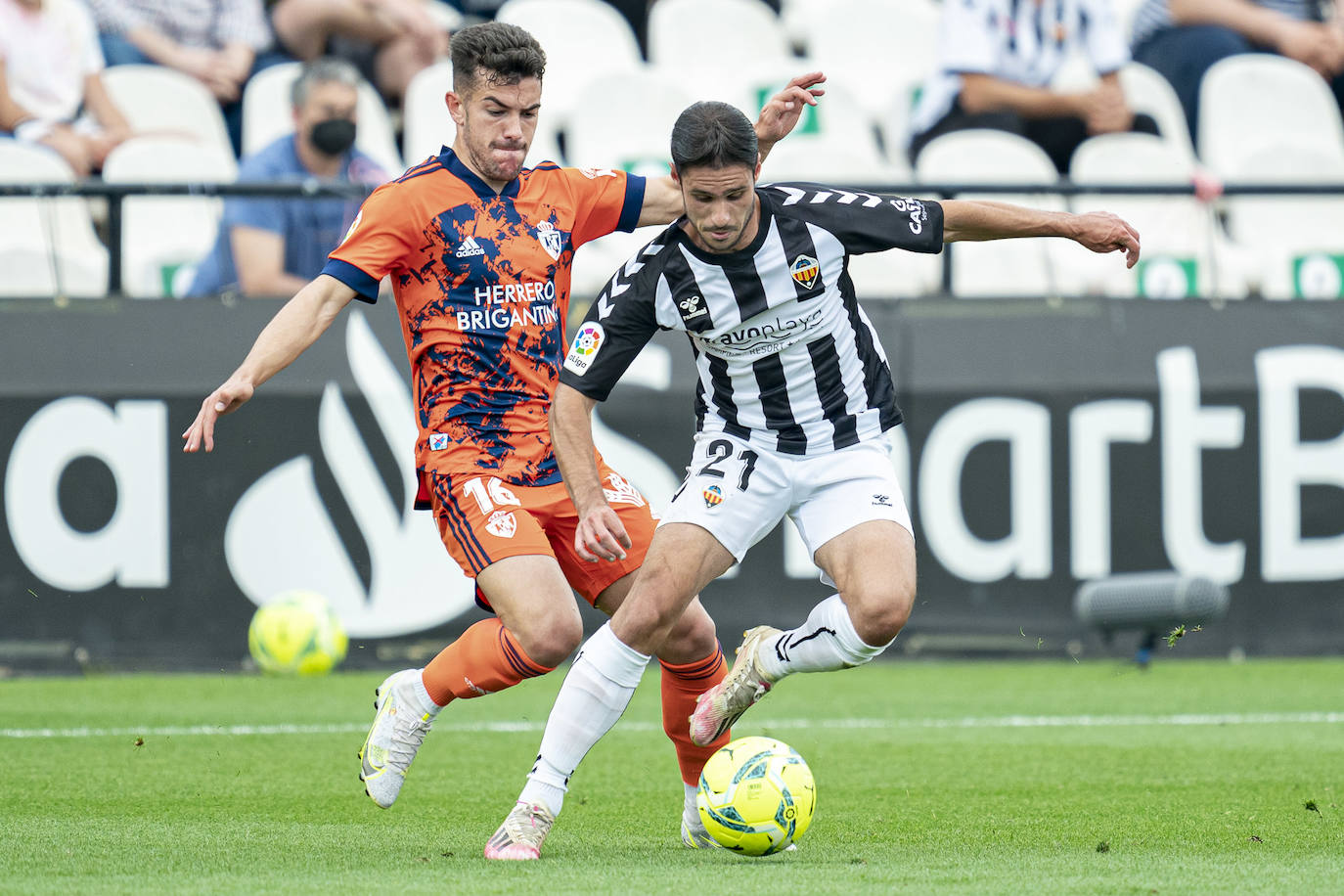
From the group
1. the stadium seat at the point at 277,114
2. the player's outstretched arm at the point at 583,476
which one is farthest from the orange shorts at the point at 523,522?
the stadium seat at the point at 277,114

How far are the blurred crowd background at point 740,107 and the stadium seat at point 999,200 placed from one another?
0.02 meters

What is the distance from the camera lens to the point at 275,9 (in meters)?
12.4

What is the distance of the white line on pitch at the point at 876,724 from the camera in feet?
23.8

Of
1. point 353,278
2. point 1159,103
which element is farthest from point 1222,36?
point 353,278

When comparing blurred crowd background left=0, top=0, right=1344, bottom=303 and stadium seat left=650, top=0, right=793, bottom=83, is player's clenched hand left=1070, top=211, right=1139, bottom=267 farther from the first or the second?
stadium seat left=650, top=0, right=793, bottom=83

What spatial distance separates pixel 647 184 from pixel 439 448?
1.14 meters

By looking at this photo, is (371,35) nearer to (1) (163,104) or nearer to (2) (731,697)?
(1) (163,104)

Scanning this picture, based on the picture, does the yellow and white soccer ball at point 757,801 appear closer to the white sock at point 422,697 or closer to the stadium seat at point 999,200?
the white sock at point 422,697

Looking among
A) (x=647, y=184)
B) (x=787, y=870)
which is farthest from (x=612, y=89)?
(x=787, y=870)

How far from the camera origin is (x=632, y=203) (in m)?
5.69

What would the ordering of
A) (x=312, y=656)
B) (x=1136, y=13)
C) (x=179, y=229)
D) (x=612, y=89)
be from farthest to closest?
(x=1136, y=13)
(x=612, y=89)
(x=179, y=229)
(x=312, y=656)

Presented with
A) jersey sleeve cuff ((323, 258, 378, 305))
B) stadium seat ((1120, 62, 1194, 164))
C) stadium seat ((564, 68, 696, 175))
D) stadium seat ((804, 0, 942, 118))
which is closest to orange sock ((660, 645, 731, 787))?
jersey sleeve cuff ((323, 258, 378, 305))

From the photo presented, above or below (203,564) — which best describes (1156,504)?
above

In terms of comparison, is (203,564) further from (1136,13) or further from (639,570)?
(1136,13)
